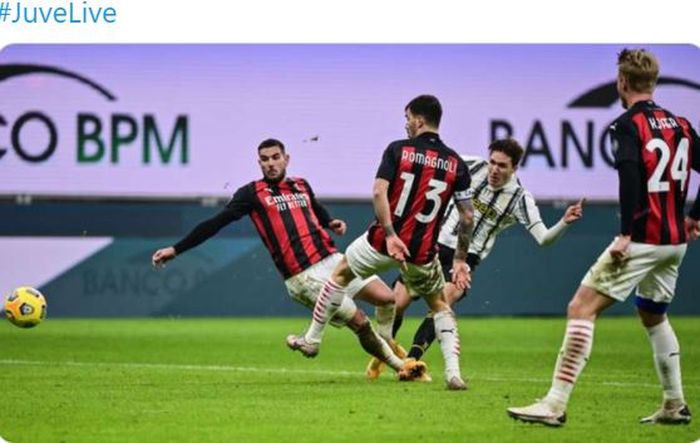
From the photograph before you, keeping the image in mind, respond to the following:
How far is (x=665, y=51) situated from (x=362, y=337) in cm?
1562

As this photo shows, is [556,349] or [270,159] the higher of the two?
[270,159]

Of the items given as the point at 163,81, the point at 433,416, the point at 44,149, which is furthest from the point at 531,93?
the point at 433,416

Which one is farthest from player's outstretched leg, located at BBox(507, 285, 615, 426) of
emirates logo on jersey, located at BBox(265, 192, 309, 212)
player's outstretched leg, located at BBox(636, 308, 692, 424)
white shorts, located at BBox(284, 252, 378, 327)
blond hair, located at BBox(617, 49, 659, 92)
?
emirates logo on jersey, located at BBox(265, 192, 309, 212)

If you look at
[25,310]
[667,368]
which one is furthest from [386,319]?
[667,368]

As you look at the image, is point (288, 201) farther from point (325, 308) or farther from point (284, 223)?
point (325, 308)

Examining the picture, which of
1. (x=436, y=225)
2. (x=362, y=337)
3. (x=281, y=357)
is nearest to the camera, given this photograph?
(x=436, y=225)

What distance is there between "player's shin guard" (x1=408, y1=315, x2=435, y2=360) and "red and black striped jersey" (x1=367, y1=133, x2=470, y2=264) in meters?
1.26

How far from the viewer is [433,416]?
980cm

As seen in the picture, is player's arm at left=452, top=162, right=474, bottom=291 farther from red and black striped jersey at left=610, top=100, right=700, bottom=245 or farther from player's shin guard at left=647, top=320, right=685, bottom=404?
red and black striped jersey at left=610, top=100, right=700, bottom=245

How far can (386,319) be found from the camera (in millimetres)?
13086

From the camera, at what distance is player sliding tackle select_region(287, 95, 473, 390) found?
11.1 meters

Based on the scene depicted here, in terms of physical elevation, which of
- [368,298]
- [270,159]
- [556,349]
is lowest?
[556,349]

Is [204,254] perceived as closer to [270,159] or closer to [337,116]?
[337,116]

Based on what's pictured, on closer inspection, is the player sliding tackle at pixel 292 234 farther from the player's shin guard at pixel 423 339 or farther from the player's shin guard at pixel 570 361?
the player's shin guard at pixel 570 361
